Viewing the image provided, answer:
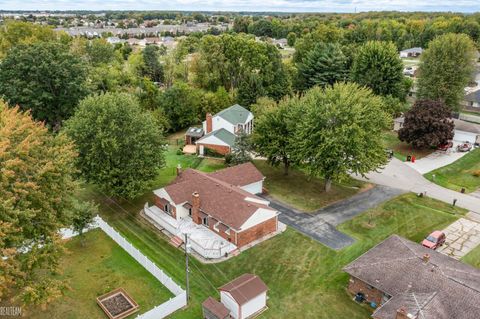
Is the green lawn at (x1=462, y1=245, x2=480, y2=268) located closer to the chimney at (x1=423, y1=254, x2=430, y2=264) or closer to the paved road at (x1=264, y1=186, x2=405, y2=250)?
the chimney at (x1=423, y1=254, x2=430, y2=264)

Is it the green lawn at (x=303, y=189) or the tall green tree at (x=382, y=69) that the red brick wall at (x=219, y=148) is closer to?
the green lawn at (x=303, y=189)

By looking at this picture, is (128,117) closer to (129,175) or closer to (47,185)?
(129,175)

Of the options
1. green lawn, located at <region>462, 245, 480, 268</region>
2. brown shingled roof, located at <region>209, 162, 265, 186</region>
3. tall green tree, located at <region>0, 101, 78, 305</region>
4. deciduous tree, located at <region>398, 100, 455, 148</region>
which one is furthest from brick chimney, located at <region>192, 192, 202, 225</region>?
deciduous tree, located at <region>398, 100, 455, 148</region>

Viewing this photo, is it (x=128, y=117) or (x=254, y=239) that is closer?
(x=254, y=239)

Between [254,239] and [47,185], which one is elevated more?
[47,185]

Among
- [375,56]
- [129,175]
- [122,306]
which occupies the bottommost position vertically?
[122,306]

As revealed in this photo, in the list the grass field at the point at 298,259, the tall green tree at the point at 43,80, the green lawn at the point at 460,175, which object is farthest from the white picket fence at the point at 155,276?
the green lawn at the point at 460,175

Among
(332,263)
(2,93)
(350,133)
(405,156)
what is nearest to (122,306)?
(332,263)
